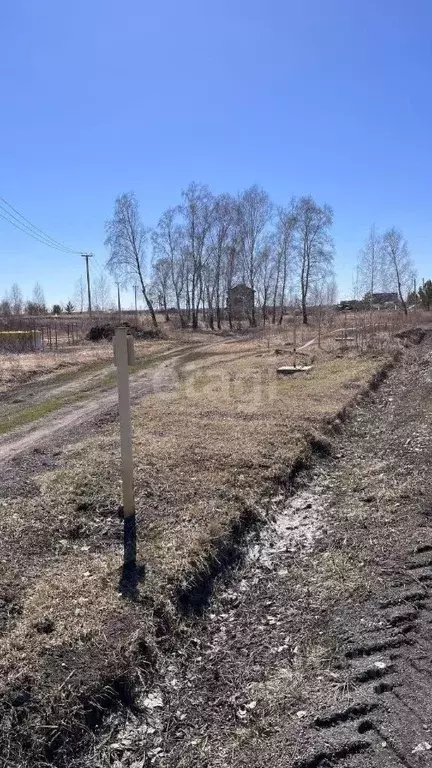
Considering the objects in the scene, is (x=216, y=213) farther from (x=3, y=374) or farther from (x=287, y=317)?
(x=3, y=374)

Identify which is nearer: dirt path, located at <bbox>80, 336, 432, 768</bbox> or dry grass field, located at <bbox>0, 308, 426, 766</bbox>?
dirt path, located at <bbox>80, 336, 432, 768</bbox>

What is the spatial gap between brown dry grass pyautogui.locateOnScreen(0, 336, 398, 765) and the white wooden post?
8 centimetres

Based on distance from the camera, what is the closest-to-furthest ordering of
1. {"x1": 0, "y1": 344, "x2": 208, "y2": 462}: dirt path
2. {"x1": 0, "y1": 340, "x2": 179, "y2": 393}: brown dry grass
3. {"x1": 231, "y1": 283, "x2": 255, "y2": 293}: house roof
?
{"x1": 0, "y1": 344, "x2": 208, "y2": 462}: dirt path → {"x1": 0, "y1": 340, "x2": 179, "y2": 393}: brown dry grass → {"x1": 231, "y1": 283, "x2": 255, "y2": 293}: house roof

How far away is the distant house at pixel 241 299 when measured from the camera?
2092 inches

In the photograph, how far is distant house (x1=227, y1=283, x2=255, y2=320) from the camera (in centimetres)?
5312

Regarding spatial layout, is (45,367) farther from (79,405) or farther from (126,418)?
(126,418)

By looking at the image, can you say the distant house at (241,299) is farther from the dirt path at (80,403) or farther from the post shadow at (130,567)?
the post shadow at (130,567)

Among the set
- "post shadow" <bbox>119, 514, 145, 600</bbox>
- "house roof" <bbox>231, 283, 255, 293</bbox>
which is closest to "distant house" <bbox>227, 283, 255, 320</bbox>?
"house roof" <bbox>231, 283, 255, 293</bbox>

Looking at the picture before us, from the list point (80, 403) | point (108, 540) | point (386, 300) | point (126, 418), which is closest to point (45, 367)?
point (80, 403)

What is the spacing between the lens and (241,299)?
177 ft

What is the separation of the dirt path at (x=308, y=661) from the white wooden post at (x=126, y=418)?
0.77m

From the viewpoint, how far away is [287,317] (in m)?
60.1

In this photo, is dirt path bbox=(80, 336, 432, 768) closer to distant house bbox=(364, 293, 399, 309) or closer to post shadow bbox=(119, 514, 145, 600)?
post shadow bbox=(119, 514, 145, 600)

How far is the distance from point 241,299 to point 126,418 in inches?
2005
